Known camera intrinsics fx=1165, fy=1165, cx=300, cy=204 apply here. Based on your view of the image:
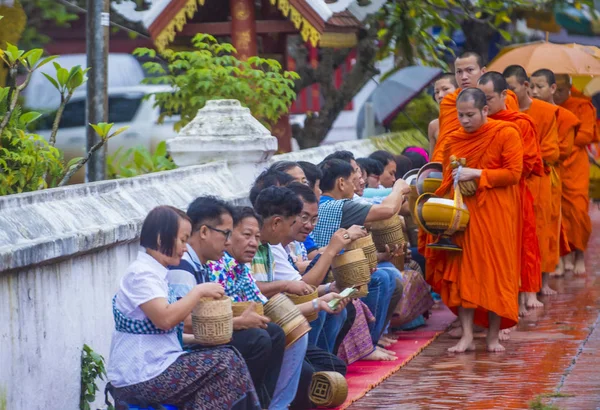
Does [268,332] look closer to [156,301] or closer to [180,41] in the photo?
[156,301]

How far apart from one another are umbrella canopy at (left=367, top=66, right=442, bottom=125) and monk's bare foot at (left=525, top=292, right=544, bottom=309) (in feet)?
13.8

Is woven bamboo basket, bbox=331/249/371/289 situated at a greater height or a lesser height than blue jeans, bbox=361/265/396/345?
greater

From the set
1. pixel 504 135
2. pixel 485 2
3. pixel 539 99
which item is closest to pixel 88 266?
pixel 504 135

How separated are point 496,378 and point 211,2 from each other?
19.1 ft

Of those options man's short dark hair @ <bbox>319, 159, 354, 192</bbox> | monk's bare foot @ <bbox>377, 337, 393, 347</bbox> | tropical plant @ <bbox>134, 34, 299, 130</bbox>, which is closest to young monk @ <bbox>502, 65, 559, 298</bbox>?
tropical plant @ <bbox>134, 34, 299, 130</bbox>

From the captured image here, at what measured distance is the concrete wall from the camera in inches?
188

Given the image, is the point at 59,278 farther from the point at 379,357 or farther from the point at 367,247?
Result: the point at 379,357

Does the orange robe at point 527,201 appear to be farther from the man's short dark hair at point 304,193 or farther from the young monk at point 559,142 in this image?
the man's short dark hair at point 304,193

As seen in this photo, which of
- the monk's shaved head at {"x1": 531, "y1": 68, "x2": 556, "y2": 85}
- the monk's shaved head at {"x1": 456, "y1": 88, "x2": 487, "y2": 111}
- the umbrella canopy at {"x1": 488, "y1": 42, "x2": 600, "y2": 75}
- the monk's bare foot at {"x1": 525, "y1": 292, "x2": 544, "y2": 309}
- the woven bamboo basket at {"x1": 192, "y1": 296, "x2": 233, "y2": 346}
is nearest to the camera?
the woven bamboo basket at {"x1": 192, "y1": 296, "x2": 233, "y2": 346}

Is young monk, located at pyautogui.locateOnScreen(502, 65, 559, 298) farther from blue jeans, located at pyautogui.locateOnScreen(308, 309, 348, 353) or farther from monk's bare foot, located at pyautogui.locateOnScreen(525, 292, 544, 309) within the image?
blue jeans, located at pyautogui.locateOnScreen(308, 309, 348, 353)

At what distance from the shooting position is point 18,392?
481 centimetres

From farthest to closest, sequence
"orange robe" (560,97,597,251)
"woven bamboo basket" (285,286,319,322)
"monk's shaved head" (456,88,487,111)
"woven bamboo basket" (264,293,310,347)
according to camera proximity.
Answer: "orange robe" (560,97,597,251) < "monk's shaved head" (456,88,487,111) < "woven bamboo basket" (285,286,319,322) < "woven bamboo basket" (264,293,310,347)

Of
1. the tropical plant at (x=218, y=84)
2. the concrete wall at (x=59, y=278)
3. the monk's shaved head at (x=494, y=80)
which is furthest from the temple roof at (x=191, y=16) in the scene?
the concrete wall at (x=59, y=278)

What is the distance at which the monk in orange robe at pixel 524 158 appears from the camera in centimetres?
793
